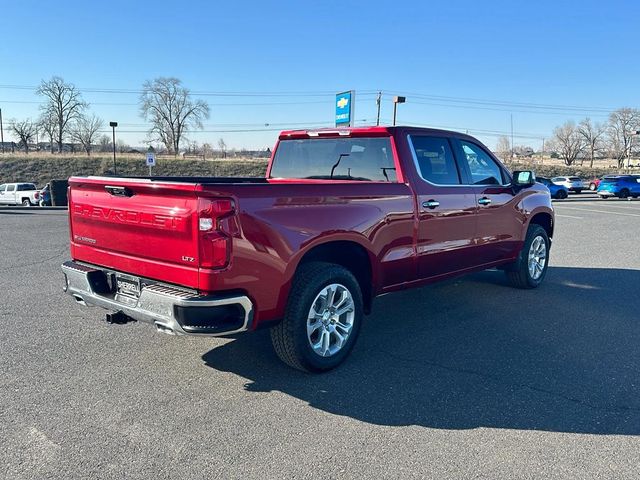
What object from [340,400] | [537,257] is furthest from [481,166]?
[340,400]

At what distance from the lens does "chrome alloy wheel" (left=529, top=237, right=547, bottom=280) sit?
676 centimetres

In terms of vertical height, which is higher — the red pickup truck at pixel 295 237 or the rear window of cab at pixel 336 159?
the rear window of cab at pixel 336 159

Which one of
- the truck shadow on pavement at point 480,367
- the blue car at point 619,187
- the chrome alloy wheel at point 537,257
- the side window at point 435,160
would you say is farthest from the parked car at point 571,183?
the side window at point 435,160

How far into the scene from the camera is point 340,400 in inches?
140

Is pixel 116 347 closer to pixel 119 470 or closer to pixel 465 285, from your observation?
pixel 119 470

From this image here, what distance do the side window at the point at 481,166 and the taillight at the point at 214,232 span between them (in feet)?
10.6

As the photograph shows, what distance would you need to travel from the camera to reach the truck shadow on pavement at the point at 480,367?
11.1ft

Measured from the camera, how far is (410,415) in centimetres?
334

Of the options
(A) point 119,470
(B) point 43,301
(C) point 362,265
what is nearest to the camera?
(A) point 119,470

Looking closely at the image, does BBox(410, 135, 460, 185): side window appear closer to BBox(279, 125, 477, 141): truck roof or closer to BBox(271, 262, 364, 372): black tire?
BBox(279, 125, 477, 141): truck roof

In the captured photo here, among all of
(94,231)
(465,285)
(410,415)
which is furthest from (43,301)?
(465,285)

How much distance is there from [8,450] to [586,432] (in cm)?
336

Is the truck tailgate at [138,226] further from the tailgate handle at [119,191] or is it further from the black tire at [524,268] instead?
the black tire at [524,268]

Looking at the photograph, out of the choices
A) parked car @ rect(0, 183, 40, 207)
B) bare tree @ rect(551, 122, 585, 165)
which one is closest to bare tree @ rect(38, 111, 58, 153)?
parked car @ rect(0, 183, 40, 207)
